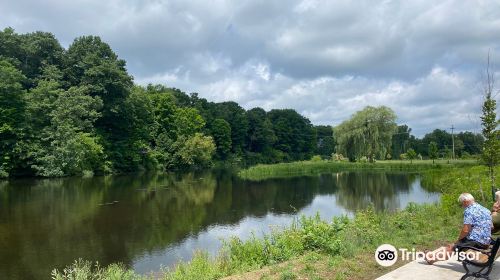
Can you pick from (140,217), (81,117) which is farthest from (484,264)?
(81,117)

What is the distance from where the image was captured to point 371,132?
191ft

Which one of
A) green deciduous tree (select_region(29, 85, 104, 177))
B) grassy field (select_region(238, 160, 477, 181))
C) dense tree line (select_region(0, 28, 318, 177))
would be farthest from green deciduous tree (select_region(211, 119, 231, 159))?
green deciduous tree (select_region(29, 85, 104, 177))

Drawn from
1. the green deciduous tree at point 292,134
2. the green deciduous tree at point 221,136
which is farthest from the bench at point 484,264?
the green deciduous tree at point 292,134

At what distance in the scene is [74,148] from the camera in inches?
1690

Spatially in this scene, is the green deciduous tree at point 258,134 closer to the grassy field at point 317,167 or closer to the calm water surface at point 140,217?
the grassy field at point 317,167

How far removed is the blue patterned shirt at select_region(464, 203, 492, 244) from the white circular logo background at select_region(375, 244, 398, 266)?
1.56 m

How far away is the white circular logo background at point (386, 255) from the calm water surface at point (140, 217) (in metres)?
4.91

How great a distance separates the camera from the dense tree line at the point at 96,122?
1661 inches

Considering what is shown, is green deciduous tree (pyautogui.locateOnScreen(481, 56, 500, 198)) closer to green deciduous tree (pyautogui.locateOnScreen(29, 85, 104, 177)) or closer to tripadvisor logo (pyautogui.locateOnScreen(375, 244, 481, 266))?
tripadvisor logo (pyautogui.locateOnScreen(375, 244, 481, 266))

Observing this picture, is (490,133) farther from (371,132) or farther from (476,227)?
(371,132)

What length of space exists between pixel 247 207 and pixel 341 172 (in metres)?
32.8

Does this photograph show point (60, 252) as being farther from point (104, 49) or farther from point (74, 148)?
point (104, 49)

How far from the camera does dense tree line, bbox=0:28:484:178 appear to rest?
42.2 meters

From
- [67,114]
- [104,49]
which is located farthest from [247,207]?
[104,49]
